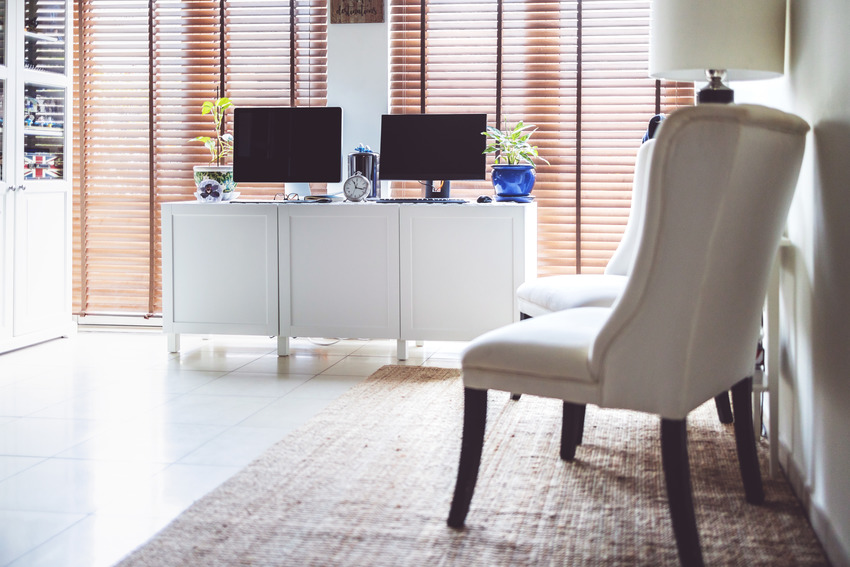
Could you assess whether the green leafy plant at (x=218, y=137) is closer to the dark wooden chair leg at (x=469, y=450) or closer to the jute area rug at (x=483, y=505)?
the jute area rug at (x=483, y=505)

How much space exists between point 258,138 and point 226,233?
0.60m

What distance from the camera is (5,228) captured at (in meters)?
4.46

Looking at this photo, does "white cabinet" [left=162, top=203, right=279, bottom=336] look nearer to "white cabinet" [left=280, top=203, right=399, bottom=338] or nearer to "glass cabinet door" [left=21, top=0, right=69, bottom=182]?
"white cabinet" [left=280, top=203, right=399, bottom=338]

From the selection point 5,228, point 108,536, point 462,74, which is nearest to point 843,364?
point 108,536

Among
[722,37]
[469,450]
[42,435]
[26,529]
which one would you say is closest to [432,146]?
[722,37]

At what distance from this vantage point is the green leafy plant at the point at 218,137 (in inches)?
188

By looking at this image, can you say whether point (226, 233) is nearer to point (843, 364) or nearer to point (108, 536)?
point (108, 536)

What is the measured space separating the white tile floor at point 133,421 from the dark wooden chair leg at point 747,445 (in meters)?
1.38

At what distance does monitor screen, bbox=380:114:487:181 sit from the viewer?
4.48 m

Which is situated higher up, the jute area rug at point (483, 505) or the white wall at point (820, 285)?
the white wall at point (820, 285)

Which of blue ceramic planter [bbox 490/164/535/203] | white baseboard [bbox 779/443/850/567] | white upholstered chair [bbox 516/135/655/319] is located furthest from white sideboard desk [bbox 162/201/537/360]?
white baseboard [bbox 779/443/850/567]

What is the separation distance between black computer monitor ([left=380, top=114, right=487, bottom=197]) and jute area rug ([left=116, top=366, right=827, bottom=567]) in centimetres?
167

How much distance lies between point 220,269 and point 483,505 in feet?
8.24

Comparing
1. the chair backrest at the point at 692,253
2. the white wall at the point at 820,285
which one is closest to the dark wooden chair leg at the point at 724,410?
the white wall at the point at 820,285
